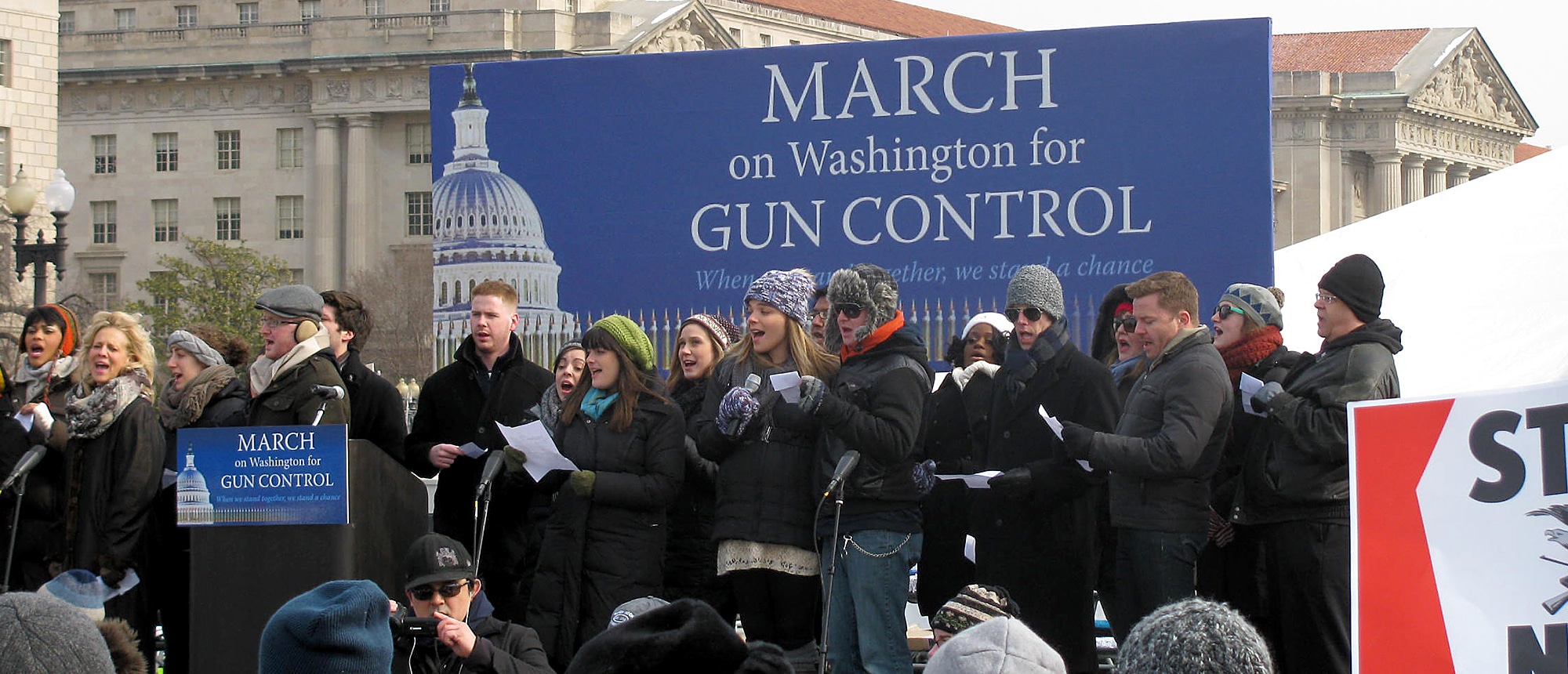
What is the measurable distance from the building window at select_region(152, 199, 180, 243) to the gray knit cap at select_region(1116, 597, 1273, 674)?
7491cm

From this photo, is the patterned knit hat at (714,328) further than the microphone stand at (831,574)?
Yes

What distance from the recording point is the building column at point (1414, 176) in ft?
254

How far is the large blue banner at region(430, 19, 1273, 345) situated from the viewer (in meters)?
8.61

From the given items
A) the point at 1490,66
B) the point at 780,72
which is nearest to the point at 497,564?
the point at 780,72

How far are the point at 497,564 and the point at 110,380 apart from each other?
1.73m

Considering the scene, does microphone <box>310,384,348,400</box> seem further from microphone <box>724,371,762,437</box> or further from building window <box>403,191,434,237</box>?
building window <box>403,191,434,237</box>

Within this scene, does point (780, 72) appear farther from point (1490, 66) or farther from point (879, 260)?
point (1490, 66)

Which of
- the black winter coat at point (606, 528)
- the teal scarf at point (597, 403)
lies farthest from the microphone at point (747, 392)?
the teal scarf at point (597, 403)

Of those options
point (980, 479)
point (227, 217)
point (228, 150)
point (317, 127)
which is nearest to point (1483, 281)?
point (980, 479)

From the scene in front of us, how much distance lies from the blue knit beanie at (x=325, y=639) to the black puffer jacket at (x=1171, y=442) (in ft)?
10.6

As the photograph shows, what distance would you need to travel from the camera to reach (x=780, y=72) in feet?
30.3

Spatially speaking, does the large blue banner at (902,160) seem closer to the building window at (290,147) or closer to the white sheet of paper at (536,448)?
the white sheet of paper at (536,448)

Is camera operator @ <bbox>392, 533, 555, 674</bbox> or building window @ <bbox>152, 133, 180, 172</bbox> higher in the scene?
building window @ <bbox>152, 133, 180, 172</bbox>

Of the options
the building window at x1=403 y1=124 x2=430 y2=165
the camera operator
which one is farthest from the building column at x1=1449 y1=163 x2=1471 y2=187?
A: the camera operator
